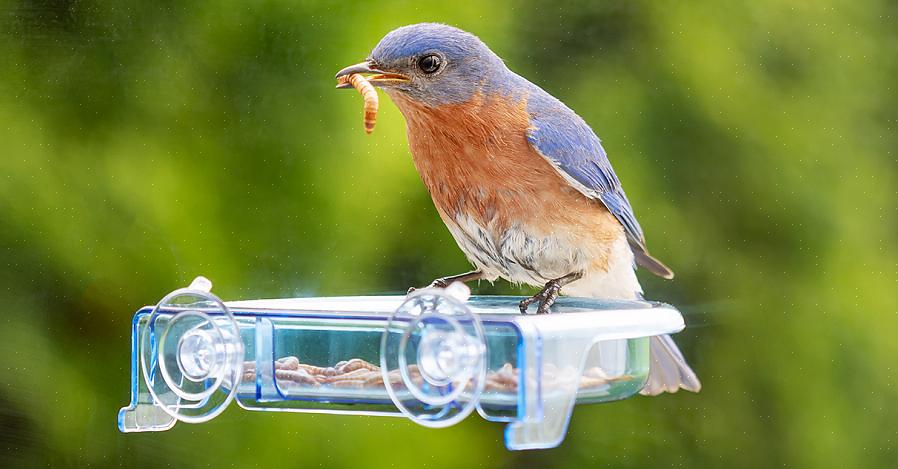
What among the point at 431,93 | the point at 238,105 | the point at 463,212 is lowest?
the point at 463,212

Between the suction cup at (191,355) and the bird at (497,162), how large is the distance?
50cm

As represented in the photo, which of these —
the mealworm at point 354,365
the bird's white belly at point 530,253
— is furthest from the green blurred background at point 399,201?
the mealworm at point 354,365

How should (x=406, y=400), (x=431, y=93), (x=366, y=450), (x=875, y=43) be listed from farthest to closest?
(x=875, y=43)
(x=366, y=450)
(x=431, y=93)
(x=406, y=400)

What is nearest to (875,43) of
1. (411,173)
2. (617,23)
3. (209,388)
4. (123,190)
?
(617,23)

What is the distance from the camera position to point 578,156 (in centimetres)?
203

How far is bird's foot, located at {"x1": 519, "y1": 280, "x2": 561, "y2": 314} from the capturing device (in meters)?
1.89

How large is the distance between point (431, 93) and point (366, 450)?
1.00m

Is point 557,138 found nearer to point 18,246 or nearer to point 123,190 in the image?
point 123,190

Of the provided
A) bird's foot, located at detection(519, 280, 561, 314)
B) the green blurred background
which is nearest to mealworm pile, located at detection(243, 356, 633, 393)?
bird's foot, located at detection(519, 280, 561, 314)

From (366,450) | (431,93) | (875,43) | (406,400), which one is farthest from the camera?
(875,43)

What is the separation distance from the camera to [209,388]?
5.24 feet

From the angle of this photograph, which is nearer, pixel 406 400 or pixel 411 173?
pixel 406 400

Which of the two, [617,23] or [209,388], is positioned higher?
[617,23]

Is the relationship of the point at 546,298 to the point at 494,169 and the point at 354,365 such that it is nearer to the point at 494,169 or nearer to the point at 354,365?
the point at 494,169
